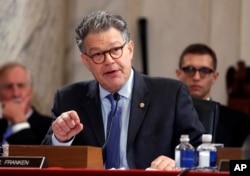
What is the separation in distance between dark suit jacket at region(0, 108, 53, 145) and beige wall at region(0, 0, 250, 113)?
91 cm

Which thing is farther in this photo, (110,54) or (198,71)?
(198,71)

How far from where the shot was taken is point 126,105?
4797 mm

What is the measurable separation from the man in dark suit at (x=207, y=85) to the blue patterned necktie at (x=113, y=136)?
6.10ft

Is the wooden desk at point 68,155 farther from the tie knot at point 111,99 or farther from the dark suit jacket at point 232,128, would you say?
the dark suit jacket at point 232,128

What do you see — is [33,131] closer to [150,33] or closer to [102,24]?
[150,33]

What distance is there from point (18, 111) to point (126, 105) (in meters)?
2.44

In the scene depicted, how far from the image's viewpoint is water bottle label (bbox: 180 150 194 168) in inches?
166

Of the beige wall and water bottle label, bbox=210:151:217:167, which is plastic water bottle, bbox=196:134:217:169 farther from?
the beige wall

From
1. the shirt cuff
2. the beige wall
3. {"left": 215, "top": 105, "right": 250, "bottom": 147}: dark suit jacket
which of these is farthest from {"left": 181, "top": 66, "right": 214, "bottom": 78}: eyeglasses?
the beige wall

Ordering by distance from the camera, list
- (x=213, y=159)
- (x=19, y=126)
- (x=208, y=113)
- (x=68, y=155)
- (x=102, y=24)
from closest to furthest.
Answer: (x=68, y=155) → (x=213, y=159) → (x=102, y=24) → (x=208, y=113) → (x=19, y=126)

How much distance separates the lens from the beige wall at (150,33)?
810 centimetres

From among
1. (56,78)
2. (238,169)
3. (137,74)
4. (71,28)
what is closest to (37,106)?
(56,78)

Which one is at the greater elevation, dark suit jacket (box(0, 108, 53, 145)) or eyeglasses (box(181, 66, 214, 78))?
eyeglasses (box(181, 66, 214, 78))

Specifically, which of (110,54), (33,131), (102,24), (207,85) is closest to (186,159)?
(110,54)
